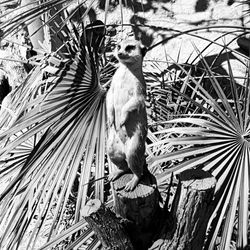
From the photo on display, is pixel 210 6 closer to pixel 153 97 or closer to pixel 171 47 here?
pixel 171 47

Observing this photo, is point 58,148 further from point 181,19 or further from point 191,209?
point 181,19

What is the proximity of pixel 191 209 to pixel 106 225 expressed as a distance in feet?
1.25

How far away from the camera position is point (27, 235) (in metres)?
3.91

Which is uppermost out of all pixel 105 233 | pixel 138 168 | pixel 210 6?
pixel 210 6

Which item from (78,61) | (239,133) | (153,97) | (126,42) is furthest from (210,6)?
(126,42)

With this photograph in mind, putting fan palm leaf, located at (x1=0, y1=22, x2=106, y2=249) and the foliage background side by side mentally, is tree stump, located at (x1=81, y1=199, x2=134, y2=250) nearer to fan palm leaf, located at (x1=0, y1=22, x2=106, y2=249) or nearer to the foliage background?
fan palm leaf, located at (x1=0, y1=22, x2=106, y2=249)

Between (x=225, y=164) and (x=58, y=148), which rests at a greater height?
(x=225, y=164)

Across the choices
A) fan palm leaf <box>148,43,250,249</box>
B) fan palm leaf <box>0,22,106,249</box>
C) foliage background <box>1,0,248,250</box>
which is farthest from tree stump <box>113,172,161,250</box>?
foliage background <box>1,0,248,250</box>

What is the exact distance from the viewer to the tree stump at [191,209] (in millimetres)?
1839

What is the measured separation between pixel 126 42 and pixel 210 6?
360 centimetres

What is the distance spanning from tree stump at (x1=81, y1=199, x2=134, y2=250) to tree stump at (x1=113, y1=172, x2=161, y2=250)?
59 mm

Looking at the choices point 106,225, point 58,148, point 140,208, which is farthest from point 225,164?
point 58,148

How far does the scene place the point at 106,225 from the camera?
1898mm

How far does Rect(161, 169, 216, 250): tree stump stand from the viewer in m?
1.84
